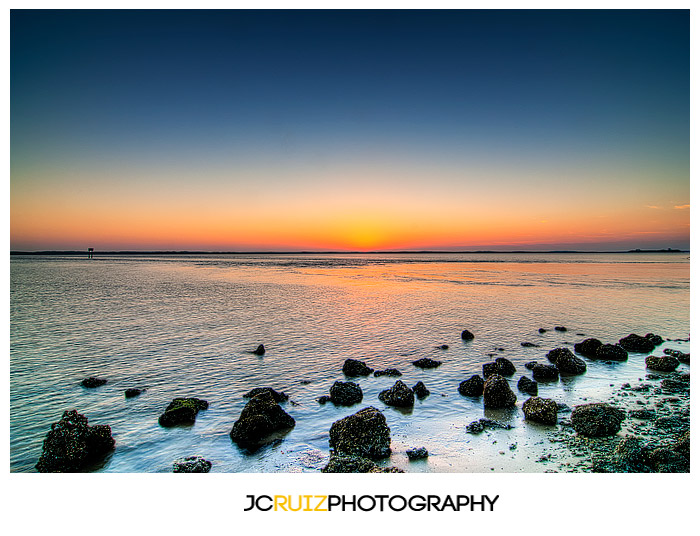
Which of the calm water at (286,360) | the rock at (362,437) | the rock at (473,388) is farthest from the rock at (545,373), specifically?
the rock at (362,437)

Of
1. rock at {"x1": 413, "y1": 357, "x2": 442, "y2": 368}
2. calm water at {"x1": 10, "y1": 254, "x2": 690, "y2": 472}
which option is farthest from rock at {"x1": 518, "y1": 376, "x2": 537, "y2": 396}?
Answer: rock at {"x1": 413, "y1": 357, "x2": 442, "y2": 368}

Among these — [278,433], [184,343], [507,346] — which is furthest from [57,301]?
[507,346]

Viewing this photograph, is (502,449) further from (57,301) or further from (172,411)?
(57,301)

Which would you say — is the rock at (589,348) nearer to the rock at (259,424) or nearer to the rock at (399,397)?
the rock at (399,397)

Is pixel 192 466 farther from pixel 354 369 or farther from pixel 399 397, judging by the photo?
pixel 354 369

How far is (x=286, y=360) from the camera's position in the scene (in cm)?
1867

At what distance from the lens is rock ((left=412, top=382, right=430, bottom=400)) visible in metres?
13.7

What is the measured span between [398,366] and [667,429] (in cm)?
946

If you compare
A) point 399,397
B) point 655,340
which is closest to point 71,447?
point 399,397

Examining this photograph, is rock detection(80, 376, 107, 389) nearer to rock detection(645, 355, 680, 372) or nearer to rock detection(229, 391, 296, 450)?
rock detection(229, 391, 296, 450)

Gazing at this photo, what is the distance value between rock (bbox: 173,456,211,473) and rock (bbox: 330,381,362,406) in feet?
15.8

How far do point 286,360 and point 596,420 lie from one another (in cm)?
1268

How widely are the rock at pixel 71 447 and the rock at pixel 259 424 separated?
3340 mm

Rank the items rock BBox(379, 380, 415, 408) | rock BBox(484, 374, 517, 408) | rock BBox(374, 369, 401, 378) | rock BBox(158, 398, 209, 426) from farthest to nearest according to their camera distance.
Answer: rock BBox(374, 369, 401, 378), rock BBox(379, 380, 415, 408), rock BBox(484, 374, 517, 408), rock BBox(158, 398, 209, 426)
